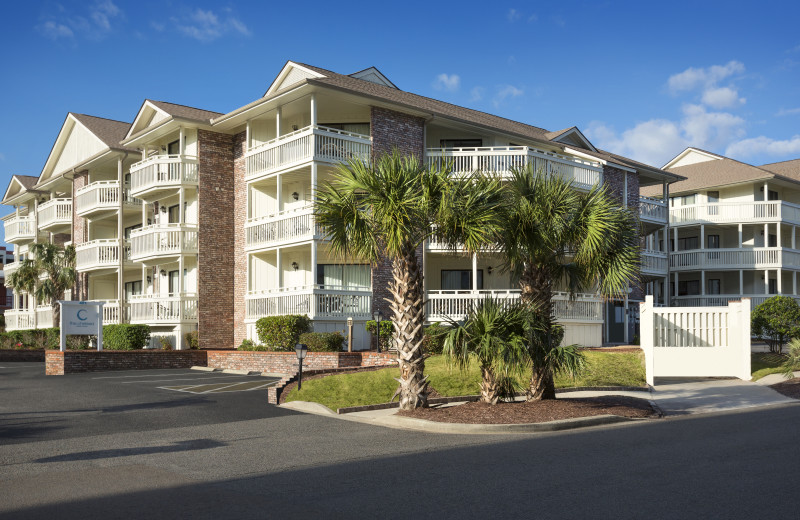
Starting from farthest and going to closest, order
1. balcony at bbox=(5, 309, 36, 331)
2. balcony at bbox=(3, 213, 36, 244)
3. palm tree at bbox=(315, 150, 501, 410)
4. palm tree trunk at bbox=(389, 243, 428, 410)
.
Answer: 1. balcony at bbox=(3, 213, 36, 244)
2. balcony at bbox=(5, 309, 36, 331)
3. palm tree trunk at bbox=(389, 243, 428, 410)
4. palm tree at bbox=(315, 150, 501, 410)

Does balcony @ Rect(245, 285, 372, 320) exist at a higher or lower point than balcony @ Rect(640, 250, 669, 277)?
lower

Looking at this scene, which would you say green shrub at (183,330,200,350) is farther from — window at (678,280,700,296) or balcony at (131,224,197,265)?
window at (678,280,700,296)

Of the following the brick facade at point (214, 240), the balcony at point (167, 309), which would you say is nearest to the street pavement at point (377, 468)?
the brick facade at point (214, 240)

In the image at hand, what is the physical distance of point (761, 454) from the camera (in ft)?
32.9

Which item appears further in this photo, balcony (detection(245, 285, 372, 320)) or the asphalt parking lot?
balcony (detection(245, 285, 372, 320))

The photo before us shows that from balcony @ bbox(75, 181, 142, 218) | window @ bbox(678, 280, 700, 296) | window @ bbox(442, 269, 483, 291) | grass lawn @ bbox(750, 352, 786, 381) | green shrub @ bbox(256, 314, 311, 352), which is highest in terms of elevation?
balcony @ bbox(75, 181, 142, 218)

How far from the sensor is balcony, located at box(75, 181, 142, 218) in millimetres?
38062

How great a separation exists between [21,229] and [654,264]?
3913 centimetres

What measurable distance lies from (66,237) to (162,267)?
1552 centimetres

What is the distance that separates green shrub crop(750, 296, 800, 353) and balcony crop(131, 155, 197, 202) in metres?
23.7

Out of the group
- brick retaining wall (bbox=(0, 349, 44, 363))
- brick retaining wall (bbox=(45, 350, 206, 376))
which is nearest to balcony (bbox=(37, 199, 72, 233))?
brick retaining wall (bbox=(0, 349, 44, 363))

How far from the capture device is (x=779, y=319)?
2758 cm

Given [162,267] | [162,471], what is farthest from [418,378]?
[162,267]

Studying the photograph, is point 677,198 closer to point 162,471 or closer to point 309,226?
point 309,226
